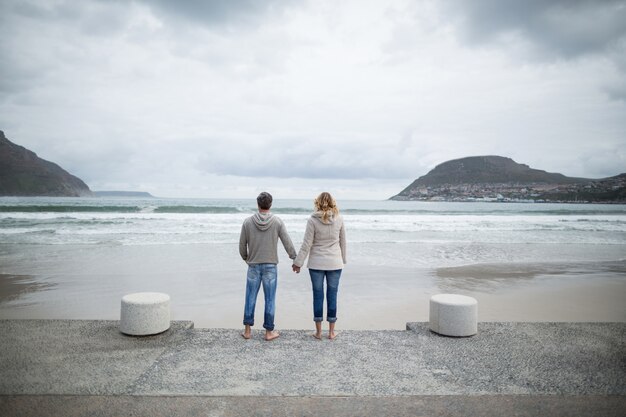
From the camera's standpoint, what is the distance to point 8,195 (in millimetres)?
85000

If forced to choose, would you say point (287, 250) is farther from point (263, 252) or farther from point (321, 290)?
point (321, 290)

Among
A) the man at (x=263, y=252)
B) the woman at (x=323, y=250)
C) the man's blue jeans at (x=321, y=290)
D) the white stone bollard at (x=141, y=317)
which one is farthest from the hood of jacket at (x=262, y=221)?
the white stone bollard at (x=141, y=317)

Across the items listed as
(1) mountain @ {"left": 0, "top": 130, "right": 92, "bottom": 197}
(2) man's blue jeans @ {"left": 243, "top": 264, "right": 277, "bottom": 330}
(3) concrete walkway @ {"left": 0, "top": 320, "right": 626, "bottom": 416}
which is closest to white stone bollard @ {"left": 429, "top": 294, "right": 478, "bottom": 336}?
(3) concrete walkway @ {"left": 0, "top": 320, "right": 626, "bottom": 416}

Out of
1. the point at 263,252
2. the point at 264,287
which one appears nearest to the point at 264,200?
the point at 263,252

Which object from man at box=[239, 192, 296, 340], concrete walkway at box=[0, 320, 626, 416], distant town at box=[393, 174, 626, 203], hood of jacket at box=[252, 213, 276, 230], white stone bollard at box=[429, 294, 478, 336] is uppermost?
distant town at box=[393, 174, 626, 203]

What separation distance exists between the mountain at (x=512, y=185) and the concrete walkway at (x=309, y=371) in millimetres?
81715

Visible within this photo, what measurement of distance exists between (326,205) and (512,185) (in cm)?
8625

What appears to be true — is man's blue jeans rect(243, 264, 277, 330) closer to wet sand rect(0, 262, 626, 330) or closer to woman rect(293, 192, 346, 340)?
woman rect(293, 192, 346, 340)

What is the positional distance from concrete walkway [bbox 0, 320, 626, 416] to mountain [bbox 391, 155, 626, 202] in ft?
268

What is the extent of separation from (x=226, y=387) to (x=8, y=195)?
106262mm

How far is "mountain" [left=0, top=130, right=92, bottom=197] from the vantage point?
286 ft

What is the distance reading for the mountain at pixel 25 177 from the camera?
286 ft

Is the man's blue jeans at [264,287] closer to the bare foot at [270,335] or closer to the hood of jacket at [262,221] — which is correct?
the bare foot at [270,335]

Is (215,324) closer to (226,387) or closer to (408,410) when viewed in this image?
(226,387)
